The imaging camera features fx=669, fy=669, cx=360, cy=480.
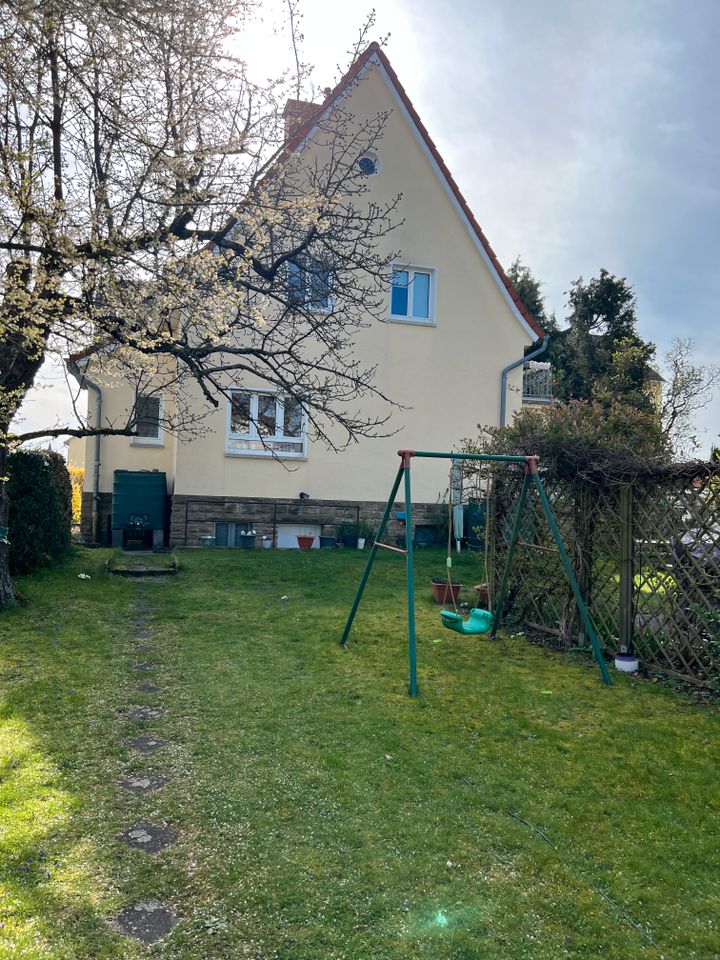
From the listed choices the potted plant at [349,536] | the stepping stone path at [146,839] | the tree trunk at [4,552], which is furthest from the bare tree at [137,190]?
the potted plant at [349,536]

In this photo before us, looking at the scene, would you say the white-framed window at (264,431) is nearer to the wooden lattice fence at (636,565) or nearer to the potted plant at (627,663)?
the wooden lattice fence at (636,565)

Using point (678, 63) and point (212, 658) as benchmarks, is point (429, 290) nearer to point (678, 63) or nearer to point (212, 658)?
point (678, 63)

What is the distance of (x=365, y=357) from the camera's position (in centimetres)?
1423

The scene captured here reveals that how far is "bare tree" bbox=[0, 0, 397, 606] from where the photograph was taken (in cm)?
582

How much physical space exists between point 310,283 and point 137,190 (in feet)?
8.79

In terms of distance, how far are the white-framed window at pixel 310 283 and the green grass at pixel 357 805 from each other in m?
4.13

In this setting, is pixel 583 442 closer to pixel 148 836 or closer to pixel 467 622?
A: pixel 467 622

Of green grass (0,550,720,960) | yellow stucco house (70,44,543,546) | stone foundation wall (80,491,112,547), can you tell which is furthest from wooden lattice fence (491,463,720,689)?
stone foundation wall (80,491,112,547)

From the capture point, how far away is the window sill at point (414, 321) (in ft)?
47.3

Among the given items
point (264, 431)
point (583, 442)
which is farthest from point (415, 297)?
point (583, 442)

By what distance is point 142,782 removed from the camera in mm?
3965

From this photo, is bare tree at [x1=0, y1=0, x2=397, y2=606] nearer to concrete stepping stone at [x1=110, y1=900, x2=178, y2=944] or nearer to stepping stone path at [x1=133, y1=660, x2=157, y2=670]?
stepping stone path at [x1=133, y1=660, x2=157, y2=670]

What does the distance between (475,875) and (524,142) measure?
8526mm

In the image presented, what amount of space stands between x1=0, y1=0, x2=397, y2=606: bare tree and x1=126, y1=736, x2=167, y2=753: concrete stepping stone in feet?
10.8
